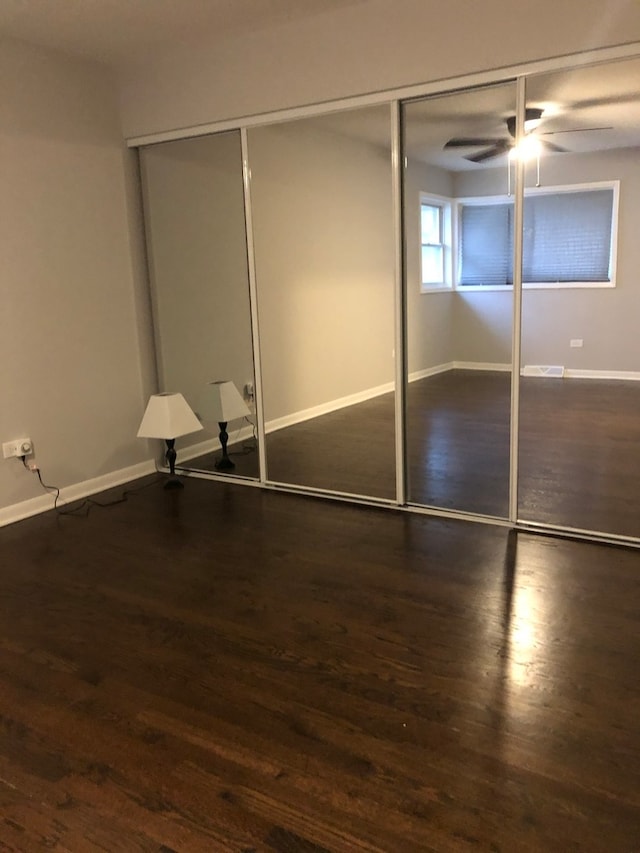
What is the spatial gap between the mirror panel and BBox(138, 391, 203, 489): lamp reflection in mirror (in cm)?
25

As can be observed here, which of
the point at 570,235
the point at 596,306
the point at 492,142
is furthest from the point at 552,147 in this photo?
the point at 492,142

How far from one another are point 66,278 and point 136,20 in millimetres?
1499

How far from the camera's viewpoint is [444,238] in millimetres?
4172

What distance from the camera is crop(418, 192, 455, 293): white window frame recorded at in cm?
404

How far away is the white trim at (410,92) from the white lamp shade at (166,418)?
1.67 metres

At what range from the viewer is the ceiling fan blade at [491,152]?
3680 millimetres

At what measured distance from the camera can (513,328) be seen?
348 centimetres

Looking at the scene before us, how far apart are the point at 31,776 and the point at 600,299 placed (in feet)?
23.6

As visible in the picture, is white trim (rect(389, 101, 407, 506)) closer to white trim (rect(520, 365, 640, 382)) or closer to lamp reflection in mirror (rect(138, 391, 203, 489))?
lamp reflection in mirror (rect(138, 391, 203, 489))

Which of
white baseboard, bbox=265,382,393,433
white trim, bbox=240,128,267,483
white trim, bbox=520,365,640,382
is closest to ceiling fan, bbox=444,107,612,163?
white trim, bbox=240,128,267,483

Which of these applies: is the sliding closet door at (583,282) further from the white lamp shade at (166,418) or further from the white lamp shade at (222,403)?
the white lamp shade at (166,418)

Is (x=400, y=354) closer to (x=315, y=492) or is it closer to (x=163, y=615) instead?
(x=315, y=492)

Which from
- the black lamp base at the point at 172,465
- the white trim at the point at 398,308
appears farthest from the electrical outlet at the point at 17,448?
the white trim at the point at 398,308

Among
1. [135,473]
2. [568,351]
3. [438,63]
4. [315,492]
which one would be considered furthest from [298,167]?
[568,351]
